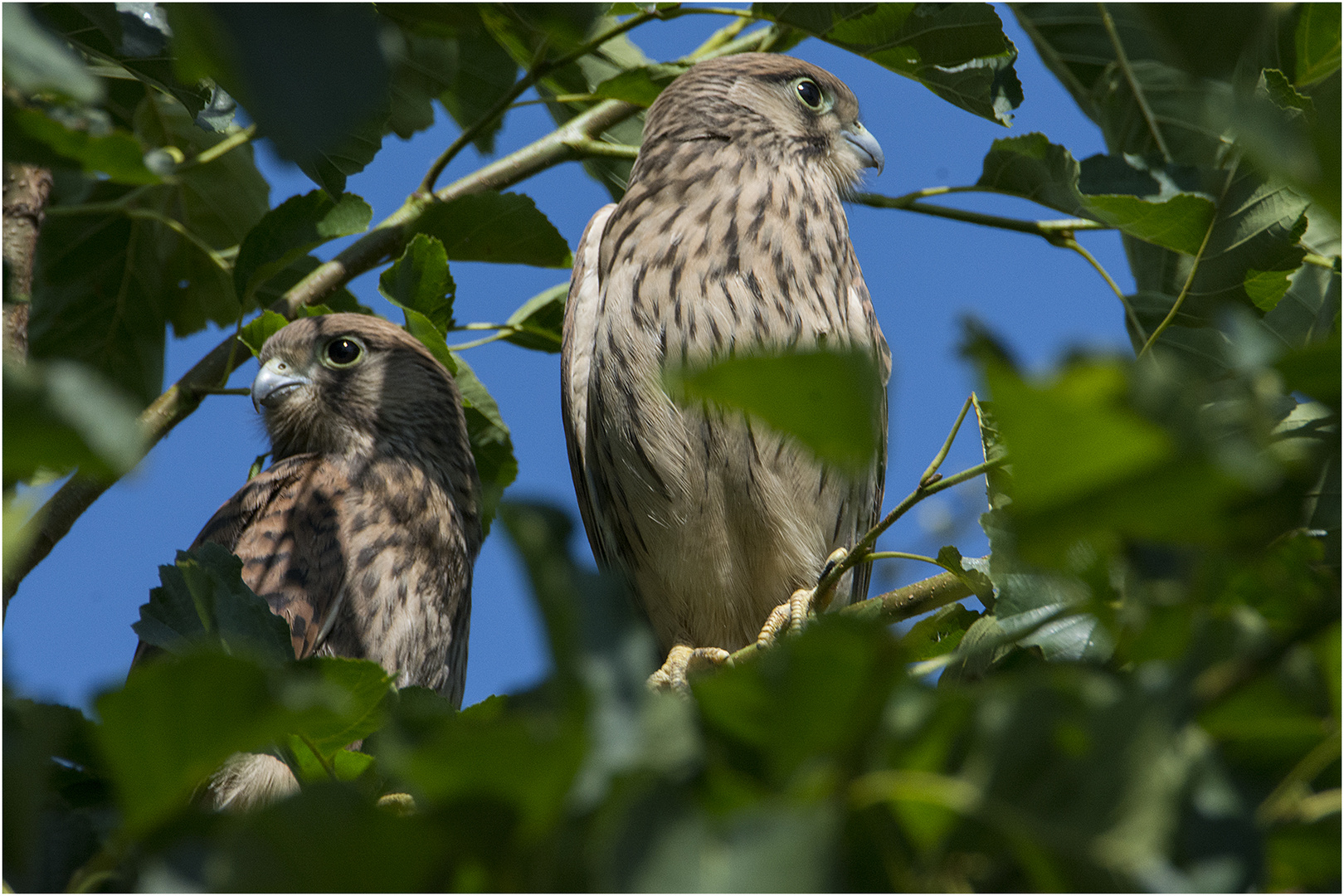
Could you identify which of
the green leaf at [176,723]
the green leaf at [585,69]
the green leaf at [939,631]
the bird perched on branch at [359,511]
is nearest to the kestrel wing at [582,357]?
the green leaf at [585,69]

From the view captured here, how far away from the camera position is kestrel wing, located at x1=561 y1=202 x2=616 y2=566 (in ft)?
11.2

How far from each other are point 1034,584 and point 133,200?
2901mm

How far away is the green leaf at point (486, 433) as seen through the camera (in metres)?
3.62

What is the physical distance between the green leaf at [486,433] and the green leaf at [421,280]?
0.66 metres

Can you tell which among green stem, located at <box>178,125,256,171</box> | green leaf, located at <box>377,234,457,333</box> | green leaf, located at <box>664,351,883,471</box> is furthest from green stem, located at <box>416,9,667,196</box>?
green leaf, located at <box>664,351,883,471</box>

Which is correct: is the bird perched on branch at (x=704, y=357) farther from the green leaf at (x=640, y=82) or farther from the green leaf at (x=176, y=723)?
the green leaf at (x=176, y=723)

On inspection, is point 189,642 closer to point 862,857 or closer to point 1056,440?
point 862,857

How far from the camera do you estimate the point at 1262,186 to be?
68.8 inches

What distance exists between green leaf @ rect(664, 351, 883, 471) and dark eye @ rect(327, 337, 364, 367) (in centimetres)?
409

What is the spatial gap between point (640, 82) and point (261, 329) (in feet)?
3.77

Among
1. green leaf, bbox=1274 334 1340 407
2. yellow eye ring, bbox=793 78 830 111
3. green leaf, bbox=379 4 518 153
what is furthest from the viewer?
yellow eye ring, bbox=793 78 830 111

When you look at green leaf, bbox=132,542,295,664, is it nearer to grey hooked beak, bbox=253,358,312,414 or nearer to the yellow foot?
the yellow foot

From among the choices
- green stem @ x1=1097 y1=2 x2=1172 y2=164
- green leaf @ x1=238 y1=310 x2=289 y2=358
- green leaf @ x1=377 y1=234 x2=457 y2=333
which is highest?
green stem @ x1=1097 y1=2 x2=1172 y2=164

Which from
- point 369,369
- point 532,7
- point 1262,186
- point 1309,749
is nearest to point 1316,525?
point 1309,749
